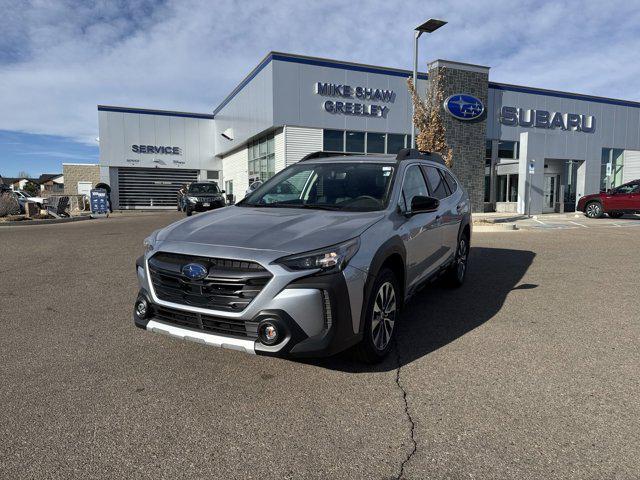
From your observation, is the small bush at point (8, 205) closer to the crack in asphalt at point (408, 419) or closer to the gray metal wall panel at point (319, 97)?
the gray metal wall panel at point (319, 97)

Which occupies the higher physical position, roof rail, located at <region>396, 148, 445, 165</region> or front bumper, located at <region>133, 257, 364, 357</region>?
roof rail, located at <region>396, 148, 445, 165</region>

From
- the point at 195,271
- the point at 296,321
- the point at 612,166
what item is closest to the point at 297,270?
the point at 296,321

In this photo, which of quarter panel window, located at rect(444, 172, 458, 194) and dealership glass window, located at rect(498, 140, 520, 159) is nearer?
quarter panel window, located at rect(444, 172, 458, 194)

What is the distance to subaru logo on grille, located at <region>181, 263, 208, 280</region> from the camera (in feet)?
10.5

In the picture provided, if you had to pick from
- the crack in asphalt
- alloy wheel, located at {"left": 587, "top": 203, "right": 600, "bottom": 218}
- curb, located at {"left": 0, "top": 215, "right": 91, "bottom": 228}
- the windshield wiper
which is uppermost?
the windshield wiper

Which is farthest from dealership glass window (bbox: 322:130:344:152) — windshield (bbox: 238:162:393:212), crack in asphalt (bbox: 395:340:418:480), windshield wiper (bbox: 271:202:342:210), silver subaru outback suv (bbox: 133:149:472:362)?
crack in asphalt (bbox: 395:340:418:480)

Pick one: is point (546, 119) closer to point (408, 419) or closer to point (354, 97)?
point (354, 97)

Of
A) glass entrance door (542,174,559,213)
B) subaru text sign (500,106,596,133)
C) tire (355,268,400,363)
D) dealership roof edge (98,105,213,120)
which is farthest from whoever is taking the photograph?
dealership roof edge (98,105,213,120)

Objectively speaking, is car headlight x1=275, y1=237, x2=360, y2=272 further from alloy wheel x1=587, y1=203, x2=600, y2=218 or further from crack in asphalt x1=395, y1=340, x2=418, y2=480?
alloy wheel x1=587, y1=203, x2=600, y2=218

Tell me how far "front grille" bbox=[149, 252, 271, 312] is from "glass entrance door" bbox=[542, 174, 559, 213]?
2586 cm

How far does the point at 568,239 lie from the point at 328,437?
11.7 meters

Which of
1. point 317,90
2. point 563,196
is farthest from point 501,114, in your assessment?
point 317,90

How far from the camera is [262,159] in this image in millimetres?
26516

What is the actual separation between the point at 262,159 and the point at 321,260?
24.1 meters
